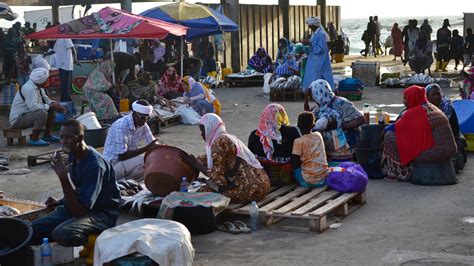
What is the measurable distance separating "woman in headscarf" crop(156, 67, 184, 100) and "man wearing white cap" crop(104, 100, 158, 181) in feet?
20.7

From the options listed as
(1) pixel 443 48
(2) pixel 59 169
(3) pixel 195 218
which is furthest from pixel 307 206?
(1) pixel 443 48

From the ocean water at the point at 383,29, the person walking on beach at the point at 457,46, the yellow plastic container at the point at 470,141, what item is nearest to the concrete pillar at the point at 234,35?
the person walking on beach at the point at 457,46

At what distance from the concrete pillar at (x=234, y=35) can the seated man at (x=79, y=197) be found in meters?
18.5

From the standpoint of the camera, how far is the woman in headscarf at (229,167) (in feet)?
25.1

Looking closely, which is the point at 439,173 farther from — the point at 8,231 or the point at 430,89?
the point at 8,231

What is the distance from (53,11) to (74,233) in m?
24.9

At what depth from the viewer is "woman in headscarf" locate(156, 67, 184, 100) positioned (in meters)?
15.4

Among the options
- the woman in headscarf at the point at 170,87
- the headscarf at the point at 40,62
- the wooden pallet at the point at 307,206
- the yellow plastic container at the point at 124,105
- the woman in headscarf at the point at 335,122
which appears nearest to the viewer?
the wooden pallet at the point at 307,206

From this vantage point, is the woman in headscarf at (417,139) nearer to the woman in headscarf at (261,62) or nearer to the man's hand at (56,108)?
the man's hand at (56,108)

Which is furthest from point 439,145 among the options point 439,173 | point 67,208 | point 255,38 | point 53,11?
point 53,11

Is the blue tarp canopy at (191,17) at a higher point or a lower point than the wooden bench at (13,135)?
higher

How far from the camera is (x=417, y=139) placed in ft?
29.5

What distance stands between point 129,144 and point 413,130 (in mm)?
3129

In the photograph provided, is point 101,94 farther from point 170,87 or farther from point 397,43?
point 397,43
